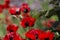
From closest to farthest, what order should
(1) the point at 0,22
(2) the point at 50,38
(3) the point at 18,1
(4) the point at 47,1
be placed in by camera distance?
(2) the point at 50,38, (4) the point at 47,1, (1) the point at 0,22, (3) the point at 18,1

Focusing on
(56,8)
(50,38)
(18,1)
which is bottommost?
(18,1)

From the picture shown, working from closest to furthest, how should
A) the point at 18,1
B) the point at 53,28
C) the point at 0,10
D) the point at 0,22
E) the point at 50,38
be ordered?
1. the point at 50,38
2. the point at 53,28
3. the point at 0,22
4. the point at 0,10
5. the point at 18,1

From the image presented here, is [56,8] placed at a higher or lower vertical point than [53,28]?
higher

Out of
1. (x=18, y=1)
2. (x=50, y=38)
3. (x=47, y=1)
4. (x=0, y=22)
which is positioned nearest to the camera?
(x=50, y=38)

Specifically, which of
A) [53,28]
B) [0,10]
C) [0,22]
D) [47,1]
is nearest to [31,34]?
[53,28]

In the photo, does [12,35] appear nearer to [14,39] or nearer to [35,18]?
[14,39]

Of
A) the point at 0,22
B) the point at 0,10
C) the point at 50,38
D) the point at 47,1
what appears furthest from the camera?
the point at 0,10

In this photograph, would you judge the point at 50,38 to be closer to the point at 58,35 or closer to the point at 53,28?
the point at 58,35

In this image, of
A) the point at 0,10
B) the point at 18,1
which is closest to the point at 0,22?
the point at 0,10

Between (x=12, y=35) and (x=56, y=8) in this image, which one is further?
(x=56, y=8)
